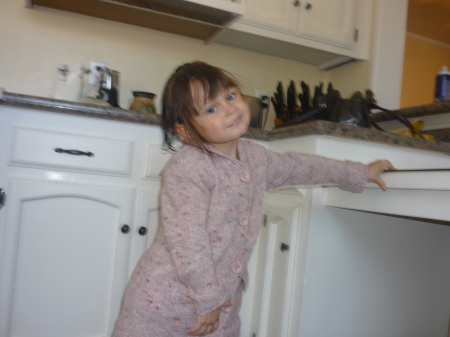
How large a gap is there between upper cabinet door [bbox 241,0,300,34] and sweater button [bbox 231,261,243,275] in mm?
1208

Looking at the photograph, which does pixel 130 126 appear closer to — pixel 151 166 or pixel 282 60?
Answer: pixel 151 166

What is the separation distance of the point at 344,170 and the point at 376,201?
0.10 meters

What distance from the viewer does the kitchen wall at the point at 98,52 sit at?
1698 millimetres

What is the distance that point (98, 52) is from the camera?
5.94 ft

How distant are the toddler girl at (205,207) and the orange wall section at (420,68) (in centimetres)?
242

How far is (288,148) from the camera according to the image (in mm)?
1195

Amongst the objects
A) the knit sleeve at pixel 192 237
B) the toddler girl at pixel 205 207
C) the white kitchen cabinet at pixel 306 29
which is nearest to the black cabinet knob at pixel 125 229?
the toddler girl at pixel 205 207

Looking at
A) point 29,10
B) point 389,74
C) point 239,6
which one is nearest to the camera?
point 239,6

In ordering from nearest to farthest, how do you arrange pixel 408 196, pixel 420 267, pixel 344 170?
pixel 408 196, pixel 344 170, pixel 420 267

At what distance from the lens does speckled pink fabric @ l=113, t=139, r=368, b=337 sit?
2.42ft

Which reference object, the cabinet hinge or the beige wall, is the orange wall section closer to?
the beige wall

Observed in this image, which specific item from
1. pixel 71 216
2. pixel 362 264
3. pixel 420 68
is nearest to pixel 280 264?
pixel 362 264

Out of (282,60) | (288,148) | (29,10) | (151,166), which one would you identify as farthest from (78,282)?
(282,60)

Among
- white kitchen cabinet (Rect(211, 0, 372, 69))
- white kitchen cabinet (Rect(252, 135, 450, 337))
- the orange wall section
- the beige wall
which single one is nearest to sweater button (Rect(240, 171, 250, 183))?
white kitchen cabinet (Rect(252, 135, 450, 337))
